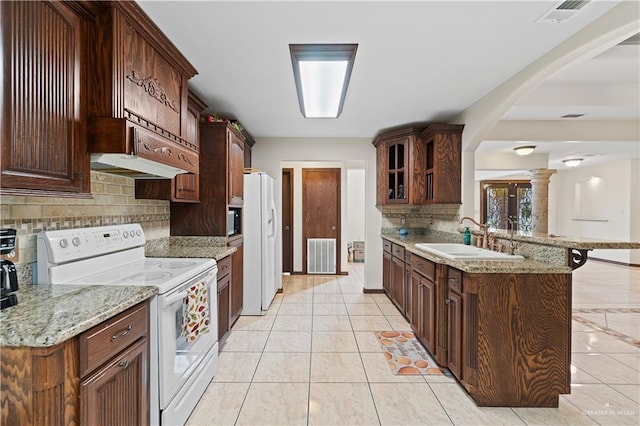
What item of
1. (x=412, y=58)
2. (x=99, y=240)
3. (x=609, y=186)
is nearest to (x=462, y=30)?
(x=412, y=58)

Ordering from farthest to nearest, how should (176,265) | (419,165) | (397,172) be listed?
(397,172) < (419,165) < (176,265)

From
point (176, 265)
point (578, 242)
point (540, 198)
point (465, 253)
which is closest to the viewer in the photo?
point (578, 242)

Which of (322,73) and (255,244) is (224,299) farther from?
(322,73)

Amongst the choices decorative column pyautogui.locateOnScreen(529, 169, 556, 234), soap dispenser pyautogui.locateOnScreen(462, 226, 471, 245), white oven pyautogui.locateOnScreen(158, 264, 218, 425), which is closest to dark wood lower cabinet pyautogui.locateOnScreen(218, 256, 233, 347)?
white oven pyautogui.locateOnScreen(158, 264, 218, 425)

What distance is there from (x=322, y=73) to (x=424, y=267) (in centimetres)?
188

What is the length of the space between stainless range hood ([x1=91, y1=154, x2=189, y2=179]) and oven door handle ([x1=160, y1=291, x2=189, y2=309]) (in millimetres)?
778

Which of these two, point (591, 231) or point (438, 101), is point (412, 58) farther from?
point (591, 231)

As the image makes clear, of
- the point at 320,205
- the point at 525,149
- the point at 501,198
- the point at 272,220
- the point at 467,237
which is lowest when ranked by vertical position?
the point at 467,237

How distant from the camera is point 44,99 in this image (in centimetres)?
130

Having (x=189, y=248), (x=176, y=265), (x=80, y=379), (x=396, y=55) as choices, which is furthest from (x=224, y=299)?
(x=396, y=55)

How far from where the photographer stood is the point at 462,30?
1.91 meters

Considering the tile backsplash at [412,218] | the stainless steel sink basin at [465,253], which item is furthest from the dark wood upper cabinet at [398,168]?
the stainless steel sink basin at [465,253]

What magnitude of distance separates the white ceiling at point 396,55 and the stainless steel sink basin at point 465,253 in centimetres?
147

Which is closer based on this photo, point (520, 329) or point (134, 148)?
point (134, 148)
